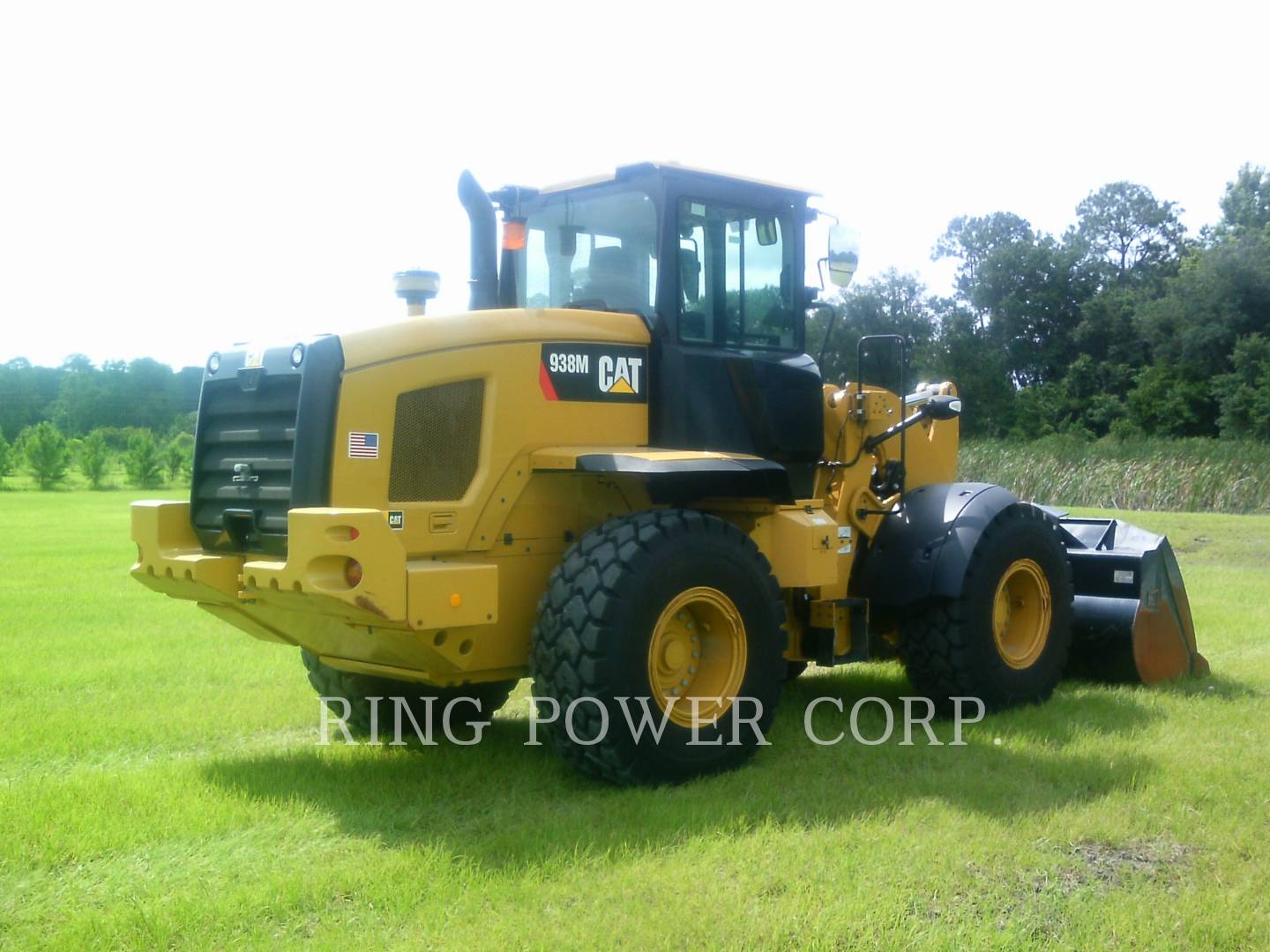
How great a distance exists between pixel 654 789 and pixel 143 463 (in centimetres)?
4206

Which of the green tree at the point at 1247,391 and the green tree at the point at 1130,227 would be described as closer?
the green tree at the point at 1247,391

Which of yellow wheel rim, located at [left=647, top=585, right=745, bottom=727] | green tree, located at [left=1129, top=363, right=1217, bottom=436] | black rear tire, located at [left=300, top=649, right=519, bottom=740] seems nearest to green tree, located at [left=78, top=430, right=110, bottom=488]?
green tree, located at [left=1129, top=363, right=1217, bottom=436]

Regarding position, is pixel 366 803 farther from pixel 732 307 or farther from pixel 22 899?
pixel 732 307

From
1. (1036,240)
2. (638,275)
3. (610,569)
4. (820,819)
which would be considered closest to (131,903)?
(610,569)

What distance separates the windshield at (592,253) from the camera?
681cm

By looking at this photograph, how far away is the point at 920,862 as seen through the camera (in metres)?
4.80

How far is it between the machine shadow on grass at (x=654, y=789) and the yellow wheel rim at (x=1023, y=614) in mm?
623

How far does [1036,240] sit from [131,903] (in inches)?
2456

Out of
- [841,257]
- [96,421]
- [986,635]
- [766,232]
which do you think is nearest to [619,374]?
[766,232]

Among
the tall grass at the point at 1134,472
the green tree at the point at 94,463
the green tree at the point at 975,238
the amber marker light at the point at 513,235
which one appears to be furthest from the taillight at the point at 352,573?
the green tree at the point at 975,238

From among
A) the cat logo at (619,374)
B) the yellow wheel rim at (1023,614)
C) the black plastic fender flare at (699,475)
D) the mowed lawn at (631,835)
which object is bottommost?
the mowed lawn at (631,835)

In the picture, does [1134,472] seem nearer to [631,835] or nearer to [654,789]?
[654,789]

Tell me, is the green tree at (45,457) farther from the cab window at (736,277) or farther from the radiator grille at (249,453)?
the cab window at (736,277)

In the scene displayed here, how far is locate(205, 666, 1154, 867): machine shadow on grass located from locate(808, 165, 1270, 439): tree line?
26.7 metres
